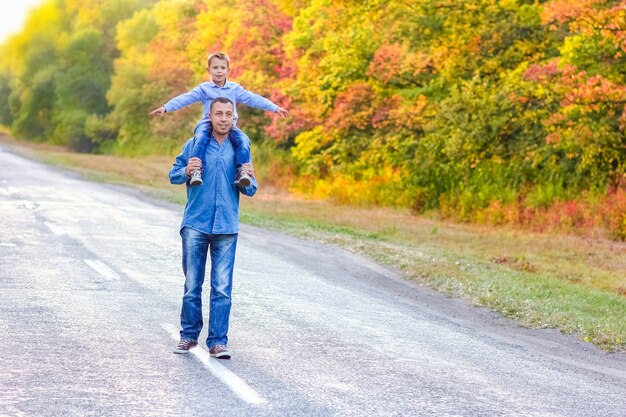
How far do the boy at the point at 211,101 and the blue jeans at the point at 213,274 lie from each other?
49cm

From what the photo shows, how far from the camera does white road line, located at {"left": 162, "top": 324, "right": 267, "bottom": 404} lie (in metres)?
6.70

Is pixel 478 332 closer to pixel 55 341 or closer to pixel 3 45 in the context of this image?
pixel 55 341

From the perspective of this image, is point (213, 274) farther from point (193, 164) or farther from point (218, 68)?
point (218, 68)

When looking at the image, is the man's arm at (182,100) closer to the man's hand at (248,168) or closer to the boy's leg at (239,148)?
the boy's leg at (239,148)

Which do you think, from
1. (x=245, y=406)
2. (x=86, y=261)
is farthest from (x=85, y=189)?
(x=245, y=406)

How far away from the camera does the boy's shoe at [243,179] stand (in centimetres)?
771

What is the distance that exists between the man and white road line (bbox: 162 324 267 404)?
96mm

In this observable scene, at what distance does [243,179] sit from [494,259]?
1221 cm

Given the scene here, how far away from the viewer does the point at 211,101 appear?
8797 mm

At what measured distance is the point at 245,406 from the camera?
645cm

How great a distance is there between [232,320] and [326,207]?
2140 centimetres

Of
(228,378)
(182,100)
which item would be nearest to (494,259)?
(182,100)

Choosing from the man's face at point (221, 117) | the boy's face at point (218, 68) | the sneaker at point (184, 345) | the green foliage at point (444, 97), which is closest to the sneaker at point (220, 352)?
the sneaker at point (184, 345)

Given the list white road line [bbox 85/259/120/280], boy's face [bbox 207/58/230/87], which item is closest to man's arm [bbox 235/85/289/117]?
boy's face [bbox 207/58/230/87]
